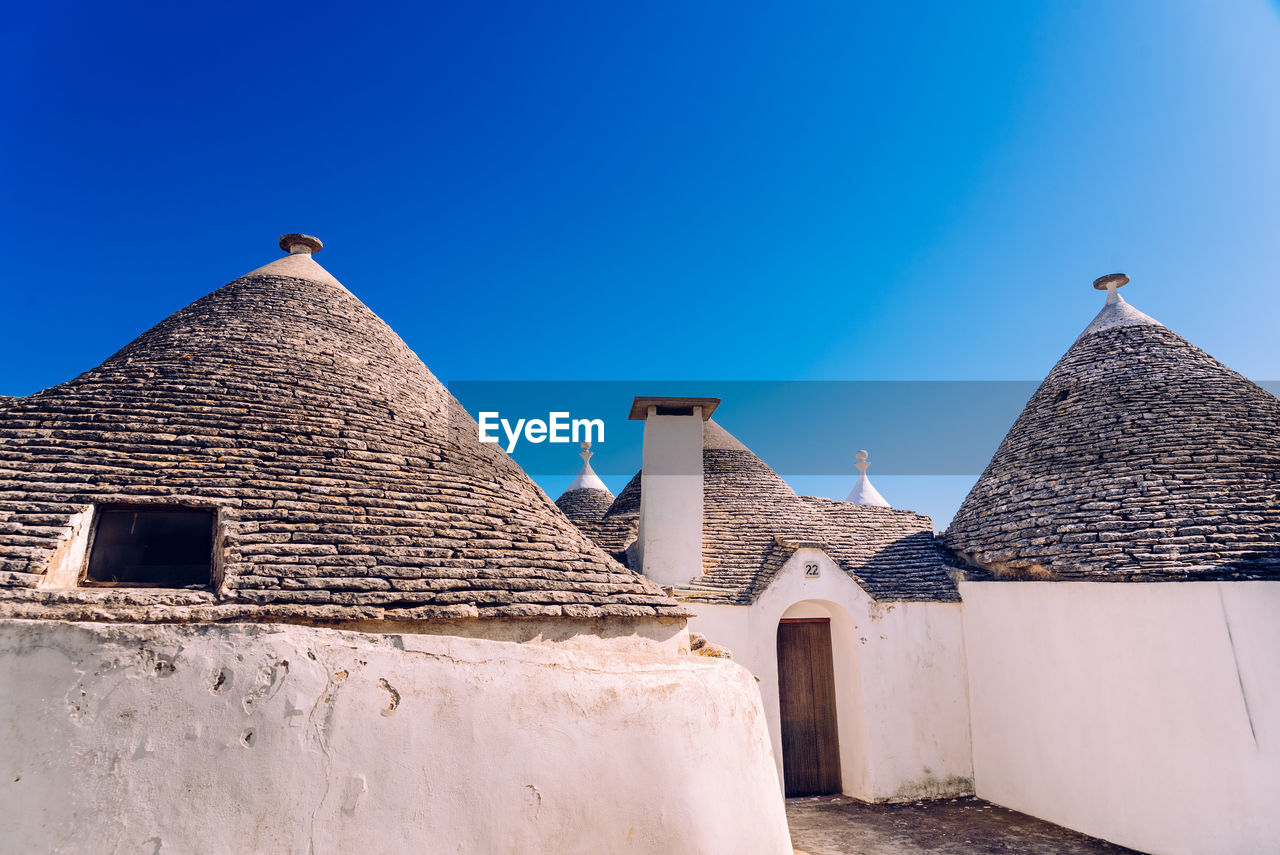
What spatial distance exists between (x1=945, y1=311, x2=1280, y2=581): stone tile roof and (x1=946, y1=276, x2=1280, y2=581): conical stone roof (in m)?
0.02

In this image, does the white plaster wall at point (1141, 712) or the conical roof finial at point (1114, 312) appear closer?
the white plaster wall at point (1141, 712)

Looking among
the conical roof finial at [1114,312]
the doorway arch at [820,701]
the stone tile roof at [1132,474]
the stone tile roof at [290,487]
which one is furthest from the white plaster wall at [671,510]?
the conical roof finial at [1114,312]

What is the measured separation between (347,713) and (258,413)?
11.9 ft

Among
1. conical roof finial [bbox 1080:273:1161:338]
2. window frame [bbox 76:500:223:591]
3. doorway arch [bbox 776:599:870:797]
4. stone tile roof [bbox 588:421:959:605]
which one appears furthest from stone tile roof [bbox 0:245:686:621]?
conical roof finial [bbox 1080:273:1161:338]

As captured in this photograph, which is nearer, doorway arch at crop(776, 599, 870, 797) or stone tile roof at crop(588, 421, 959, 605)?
doorway arch at crop(776, 599, 870, 797)

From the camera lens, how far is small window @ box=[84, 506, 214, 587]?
5.36 meters

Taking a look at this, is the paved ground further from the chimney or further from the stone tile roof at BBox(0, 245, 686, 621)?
the stone tile roof at BBox(0, 245, 686, 621)

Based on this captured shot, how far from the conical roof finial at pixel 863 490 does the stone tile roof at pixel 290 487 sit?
45.2 ft

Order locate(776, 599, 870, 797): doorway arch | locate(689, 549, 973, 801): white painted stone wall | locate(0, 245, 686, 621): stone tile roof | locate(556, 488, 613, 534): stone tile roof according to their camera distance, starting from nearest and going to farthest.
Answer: locate(0, 245, 686, 621): stone tile roof → locate(689, 549, 973, 801): white painted stone wall → locate(776, 599, 870, 797): doorway arch → locate(556, 488, 613, 534): stone tile roof

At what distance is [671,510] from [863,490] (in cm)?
1284

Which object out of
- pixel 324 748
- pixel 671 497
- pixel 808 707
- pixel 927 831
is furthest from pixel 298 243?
pixel 927 831

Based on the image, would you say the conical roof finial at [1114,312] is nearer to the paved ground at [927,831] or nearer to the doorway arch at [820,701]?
the doorway arch at [820,701]

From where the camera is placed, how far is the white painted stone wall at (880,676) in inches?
368

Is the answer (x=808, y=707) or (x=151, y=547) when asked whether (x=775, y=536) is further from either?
(x=151, y=547)
